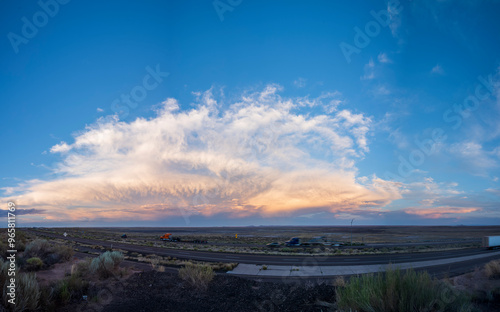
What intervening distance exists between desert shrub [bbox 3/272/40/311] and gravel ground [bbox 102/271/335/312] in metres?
2.66

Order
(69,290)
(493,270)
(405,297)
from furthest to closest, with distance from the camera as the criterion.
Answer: (493,270)
(69,290)
(405,297)

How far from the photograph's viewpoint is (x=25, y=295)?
353 inches

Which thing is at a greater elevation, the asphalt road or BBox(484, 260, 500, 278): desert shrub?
BBox(484, 260, 500, 278): desert shrub

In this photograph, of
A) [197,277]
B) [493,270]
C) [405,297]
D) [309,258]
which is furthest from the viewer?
[309,258]

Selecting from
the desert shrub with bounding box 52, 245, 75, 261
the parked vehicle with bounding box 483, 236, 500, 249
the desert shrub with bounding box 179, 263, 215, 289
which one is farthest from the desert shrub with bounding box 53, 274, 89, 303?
the parked vehicle with bounding box 483, 236, 500, 249

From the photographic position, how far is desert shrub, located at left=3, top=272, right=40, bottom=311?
8.61 metres

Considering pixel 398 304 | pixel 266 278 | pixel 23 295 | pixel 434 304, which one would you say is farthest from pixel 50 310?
pixel 266 278

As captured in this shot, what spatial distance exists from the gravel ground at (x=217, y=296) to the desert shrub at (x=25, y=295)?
266 cm

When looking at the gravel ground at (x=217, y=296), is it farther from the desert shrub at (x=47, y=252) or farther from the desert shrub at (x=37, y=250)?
the desert shrub at (x=37, y=250)

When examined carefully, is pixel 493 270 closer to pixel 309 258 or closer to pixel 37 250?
pixel 309 258

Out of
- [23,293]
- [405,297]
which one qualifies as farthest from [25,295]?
[405,297]

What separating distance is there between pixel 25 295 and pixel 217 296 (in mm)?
7243

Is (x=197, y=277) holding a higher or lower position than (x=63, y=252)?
higher

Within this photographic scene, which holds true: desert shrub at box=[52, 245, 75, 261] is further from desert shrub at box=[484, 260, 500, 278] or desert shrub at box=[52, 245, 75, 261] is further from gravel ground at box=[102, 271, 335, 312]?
desert shrub at box=[484, 260, 500, 278]
